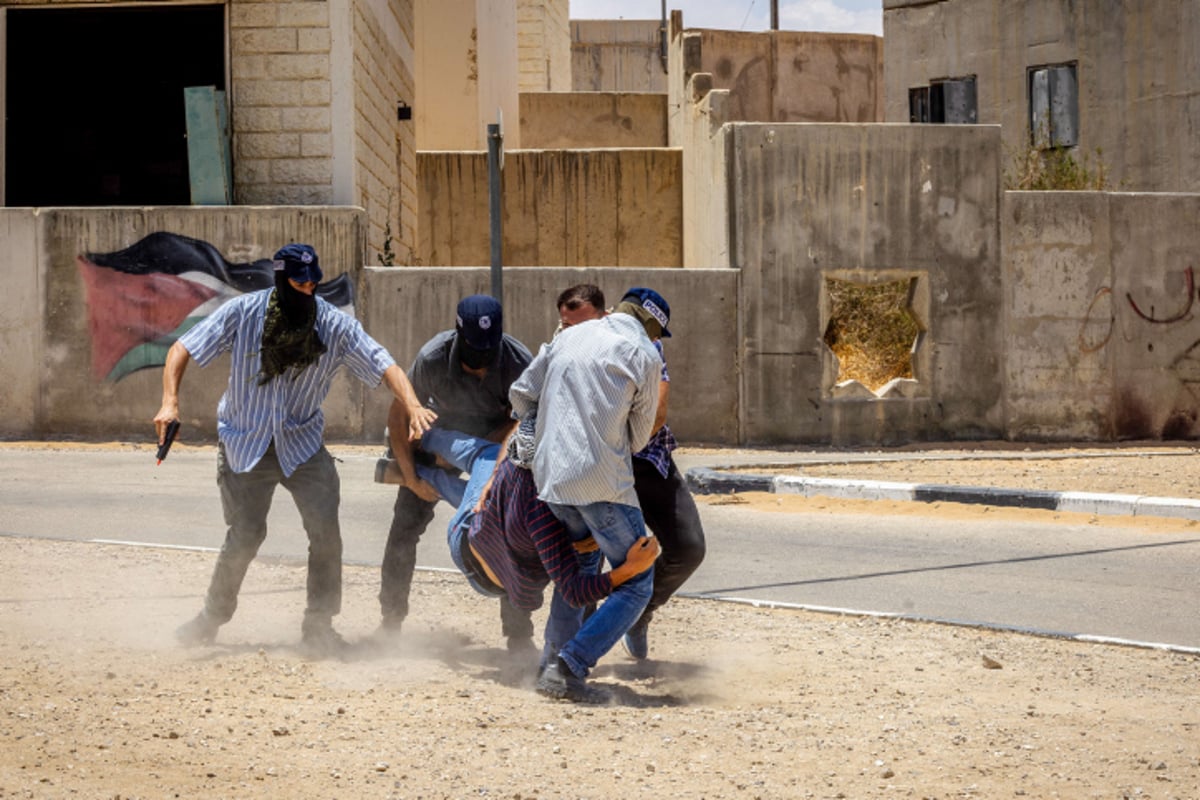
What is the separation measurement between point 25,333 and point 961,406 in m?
11.0

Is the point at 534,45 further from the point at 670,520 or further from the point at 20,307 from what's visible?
the point at 670,520

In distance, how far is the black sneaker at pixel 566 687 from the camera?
5.50 m

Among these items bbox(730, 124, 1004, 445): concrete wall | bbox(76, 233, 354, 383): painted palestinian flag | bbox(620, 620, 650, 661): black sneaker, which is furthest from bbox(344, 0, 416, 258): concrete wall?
bbox(620, 620, 650, 661): black sneaker

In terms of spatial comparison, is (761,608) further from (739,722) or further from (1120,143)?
(1120,143)

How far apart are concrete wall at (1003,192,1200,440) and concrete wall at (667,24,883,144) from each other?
21018 millimetres

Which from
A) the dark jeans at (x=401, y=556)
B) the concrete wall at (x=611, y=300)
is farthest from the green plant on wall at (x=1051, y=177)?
the dark jeans at (x=401, y=556)

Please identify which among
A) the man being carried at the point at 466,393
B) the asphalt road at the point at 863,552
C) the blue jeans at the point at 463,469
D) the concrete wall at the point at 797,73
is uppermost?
the concrete wall at the point at 797,73

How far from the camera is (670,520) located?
595cm

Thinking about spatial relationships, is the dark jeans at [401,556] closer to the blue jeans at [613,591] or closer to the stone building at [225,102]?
the blue jeans at [613,591]

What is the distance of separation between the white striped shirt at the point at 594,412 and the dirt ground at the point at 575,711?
811mm

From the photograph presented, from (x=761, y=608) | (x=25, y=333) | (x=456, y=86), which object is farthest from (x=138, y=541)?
(x=456, y=86)

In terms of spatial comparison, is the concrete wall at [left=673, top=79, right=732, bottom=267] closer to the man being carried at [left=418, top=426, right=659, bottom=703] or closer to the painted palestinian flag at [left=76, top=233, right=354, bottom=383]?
the painted palestinian flag at [left=76, top=233, right=354, bottom=383]

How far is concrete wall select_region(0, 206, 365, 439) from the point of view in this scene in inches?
679

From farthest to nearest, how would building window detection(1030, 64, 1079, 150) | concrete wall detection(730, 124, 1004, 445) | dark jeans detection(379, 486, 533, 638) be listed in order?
building window detection(1030, 64, 1079, 150), concrete wall detection(730, 124, 1004, 445), dark jeans detection(379, 486, 533, 638)
